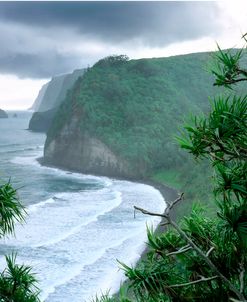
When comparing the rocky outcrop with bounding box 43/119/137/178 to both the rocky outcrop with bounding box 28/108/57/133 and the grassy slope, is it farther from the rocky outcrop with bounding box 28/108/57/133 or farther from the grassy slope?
the rocky outcrop with bounding box 28/108/57/133

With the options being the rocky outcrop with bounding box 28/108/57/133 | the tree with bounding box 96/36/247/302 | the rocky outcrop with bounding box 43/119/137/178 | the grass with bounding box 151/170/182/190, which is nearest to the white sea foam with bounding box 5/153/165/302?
the grass with bounding box 151/170/182/190

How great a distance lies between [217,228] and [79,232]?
1333 inches

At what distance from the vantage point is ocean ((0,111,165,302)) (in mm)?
28609

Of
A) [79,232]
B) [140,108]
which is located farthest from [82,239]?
[140,108]

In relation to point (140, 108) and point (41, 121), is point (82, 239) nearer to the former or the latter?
point (140, 108)

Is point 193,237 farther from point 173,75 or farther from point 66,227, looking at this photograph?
point 173,75

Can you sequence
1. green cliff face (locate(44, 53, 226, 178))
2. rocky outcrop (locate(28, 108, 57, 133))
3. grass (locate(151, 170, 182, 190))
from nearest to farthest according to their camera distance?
grass (locate(151, 170, 182, 190)), green cliff face (locate(44, 53, 226, 178)), rocky outcrop (locate(28, 108, 57, 133))

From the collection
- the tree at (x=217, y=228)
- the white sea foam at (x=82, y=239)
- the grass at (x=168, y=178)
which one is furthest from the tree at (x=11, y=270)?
the grass at (x=168, y=178)

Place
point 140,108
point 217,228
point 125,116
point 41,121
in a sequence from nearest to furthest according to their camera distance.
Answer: point 217,228, point 125,116, point 140,108, point 41,121

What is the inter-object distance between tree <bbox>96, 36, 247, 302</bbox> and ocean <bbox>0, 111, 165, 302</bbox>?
126 inches

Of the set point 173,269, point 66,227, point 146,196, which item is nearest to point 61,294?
point 66,227

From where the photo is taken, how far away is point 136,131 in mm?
90438

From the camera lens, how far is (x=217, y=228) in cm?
699

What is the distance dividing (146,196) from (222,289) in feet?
169
